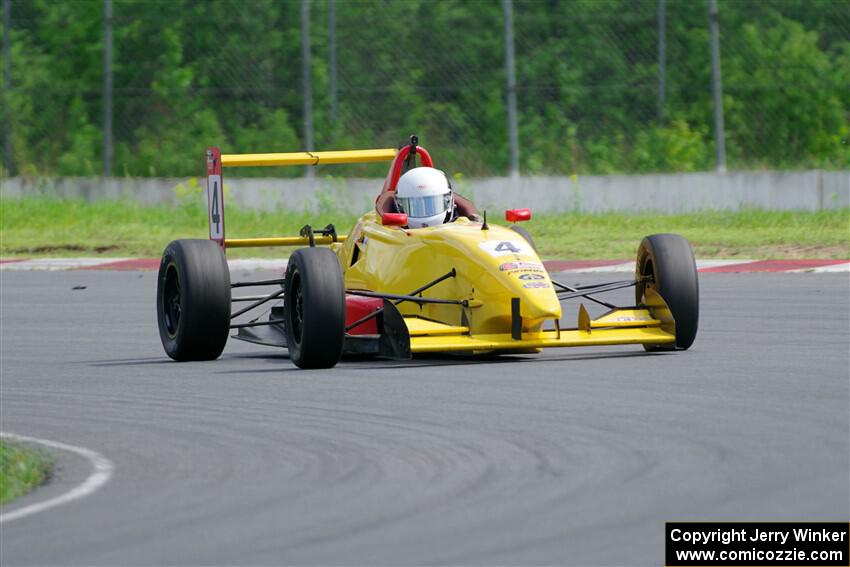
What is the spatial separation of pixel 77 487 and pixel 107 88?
19.4m

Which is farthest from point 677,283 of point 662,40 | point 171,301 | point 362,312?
point 662,40

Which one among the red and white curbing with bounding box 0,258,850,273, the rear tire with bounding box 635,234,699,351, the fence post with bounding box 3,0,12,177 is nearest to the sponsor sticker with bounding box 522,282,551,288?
the rear tire with bounding box 635,234,699,351

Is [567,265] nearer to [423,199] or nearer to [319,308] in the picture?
[423,199]

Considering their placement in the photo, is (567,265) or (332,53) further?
(332,53)

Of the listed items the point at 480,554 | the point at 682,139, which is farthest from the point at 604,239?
the point at 480,554

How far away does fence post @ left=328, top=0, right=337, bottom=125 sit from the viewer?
83.6 feet

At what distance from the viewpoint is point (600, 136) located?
85.8 feet

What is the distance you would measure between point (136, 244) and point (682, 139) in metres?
7.58

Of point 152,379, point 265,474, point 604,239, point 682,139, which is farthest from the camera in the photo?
point 682,139

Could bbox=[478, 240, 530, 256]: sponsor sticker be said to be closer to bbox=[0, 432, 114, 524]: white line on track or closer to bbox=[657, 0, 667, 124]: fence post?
bbox=[0, 432, 114, 524]: white line on track

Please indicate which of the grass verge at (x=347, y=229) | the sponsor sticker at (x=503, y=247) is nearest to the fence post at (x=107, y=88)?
the grass verge at (x=347, y=229)

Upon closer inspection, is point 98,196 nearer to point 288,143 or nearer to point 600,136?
point 288,143

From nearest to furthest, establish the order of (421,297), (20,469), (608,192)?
1. (20,469)
2. (421,297)
3. (608,192)

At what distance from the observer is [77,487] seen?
731 cm
